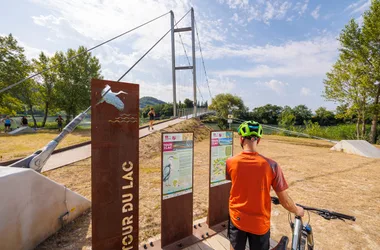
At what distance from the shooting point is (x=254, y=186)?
1525 mm

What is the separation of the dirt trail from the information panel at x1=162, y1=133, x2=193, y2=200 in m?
0.92

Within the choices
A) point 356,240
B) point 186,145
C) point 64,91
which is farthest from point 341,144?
point 64,91

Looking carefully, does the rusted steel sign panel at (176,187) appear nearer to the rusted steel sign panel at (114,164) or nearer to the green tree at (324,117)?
the rusted steel sign panel at (114,164)

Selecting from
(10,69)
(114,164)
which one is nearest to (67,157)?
(114,164)

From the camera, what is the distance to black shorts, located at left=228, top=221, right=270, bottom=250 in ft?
5.20

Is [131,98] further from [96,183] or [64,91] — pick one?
[64,91]

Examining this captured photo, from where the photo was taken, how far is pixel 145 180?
5.34 m

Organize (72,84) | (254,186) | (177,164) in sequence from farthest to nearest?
(72,84) < (177,164) < (254,186)

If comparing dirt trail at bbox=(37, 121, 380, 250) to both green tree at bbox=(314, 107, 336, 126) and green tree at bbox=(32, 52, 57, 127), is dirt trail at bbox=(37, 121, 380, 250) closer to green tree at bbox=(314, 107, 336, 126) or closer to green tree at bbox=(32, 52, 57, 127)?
green tree at bbox=(32, 52, 57, 127)

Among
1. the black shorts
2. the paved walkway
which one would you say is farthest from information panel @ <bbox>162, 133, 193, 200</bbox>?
the paved walkway

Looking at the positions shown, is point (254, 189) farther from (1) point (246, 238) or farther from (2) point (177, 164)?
(2) point (177, 164)

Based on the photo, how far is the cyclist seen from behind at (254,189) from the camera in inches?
59.9

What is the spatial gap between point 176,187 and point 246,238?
4.11 feet

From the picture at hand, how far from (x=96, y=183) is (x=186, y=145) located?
125 cm
